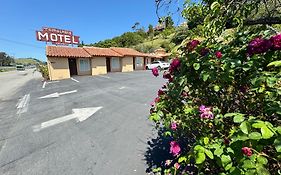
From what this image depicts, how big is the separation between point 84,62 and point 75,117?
17.2m

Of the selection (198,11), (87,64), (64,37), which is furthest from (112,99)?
(64,37)

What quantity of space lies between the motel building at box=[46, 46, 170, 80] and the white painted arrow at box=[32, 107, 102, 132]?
11.2m

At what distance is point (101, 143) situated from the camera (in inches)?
163

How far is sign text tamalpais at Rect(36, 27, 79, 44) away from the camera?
21086 millimetres

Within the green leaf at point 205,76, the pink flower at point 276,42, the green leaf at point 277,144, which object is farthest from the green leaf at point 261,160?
the pink flower at point 276,42

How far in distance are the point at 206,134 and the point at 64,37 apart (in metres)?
→ 25.7

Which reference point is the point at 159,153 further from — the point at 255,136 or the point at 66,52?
the point at 66,52

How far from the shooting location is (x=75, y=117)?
6.07m

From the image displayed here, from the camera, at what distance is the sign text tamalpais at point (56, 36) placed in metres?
21.1

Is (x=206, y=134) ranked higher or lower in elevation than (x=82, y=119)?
higher

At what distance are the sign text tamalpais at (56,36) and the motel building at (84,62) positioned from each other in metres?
1.47

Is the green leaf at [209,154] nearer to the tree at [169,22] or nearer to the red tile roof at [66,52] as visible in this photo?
the tree at [169,22]

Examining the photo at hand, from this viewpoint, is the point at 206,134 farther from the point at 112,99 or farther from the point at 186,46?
the point at 112,99

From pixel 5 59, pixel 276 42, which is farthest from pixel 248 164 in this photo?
pixel 5 59
